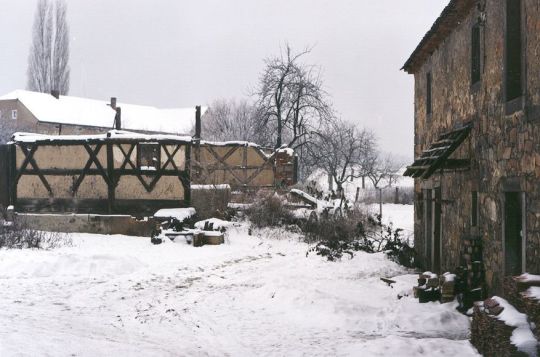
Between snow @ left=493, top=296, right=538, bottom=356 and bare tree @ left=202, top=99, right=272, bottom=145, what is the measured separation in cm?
3544

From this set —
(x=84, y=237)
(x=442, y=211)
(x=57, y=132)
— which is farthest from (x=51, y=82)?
(x=442, y=211)

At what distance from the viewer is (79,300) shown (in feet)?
27.5

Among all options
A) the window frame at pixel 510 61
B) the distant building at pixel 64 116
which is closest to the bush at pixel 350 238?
the window frame at pixel 510 61

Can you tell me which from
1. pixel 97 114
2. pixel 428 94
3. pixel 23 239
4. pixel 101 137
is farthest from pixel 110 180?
pixel 97 114

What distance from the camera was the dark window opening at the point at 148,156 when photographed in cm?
1747

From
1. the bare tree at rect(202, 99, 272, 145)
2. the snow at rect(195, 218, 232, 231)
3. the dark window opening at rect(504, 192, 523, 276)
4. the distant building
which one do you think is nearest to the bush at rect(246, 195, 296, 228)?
the snow at rect(195, 218, 232, 231)

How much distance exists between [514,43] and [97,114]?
5333 centimetres

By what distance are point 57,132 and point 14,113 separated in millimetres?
4558

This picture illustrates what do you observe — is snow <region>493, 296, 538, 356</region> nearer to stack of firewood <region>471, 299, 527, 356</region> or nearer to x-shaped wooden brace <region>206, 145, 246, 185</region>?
stack of firewood <region>471, 299, 527, 356</region>

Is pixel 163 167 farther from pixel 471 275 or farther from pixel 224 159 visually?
pixel 471 275

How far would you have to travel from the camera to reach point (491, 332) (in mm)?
5809

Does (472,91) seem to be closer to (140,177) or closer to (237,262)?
(237,262)

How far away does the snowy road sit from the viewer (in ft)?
20.7

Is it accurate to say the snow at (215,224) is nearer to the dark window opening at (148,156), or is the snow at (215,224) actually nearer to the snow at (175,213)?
the snow at (175,213)
